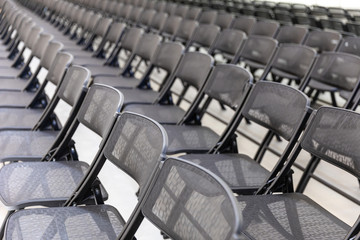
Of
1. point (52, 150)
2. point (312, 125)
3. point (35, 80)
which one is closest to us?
point (312, 125)

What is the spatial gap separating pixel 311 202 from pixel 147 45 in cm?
270

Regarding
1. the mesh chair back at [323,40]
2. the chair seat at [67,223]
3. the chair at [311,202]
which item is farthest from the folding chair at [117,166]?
the mesh chair back at [323,40]

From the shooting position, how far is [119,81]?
4.24 meters

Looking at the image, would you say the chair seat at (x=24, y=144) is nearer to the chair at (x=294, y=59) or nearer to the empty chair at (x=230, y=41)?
the chair at (x=294, y=59)

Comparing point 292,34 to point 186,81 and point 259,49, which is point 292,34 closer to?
point 259,49

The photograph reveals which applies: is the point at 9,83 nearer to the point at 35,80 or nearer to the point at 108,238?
the point at 35,80

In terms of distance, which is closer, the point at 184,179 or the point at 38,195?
the point at 184,179

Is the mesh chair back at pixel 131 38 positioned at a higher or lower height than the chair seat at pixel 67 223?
higher

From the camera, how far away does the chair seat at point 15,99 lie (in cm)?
338

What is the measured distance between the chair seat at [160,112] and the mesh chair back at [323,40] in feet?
7.03

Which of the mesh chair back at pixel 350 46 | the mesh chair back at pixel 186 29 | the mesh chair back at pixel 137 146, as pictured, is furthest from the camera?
the mesh chair back at pixel 186 29

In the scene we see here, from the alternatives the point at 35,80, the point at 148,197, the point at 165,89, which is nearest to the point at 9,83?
the point at 35,80

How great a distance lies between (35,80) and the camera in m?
3.88

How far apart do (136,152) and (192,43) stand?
3705mm
